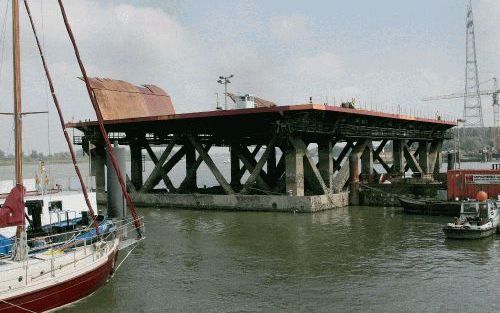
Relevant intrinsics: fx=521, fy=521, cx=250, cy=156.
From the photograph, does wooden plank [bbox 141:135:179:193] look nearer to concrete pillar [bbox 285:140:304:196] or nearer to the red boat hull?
concrete pillar [bbox 285:140:304:196]

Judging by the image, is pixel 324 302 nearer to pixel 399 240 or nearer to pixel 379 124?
pixel 399 240

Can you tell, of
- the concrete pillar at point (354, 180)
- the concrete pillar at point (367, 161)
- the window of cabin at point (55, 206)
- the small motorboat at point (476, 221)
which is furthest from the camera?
the concrete pillar at point (367, 161)

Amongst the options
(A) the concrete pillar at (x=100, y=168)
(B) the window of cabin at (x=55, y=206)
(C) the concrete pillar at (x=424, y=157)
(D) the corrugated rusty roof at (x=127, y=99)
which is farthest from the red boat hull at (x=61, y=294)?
(C) the concrete pillar at (x=424, y=157)

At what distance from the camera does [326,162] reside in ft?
151

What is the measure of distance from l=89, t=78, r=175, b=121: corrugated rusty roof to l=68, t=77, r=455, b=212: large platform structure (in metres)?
4.53

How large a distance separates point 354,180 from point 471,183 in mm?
11573

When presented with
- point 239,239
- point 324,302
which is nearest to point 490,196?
point 239,239

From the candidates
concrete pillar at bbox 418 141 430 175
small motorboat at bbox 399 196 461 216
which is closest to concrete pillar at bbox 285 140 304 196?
small motorboat at bbox 399 196 461 216

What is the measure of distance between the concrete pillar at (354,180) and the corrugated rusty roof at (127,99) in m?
26.6

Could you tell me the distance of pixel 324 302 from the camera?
18.2 m

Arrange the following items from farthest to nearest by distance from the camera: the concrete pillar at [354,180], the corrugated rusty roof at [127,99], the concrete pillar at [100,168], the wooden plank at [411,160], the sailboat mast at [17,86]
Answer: the wooden plank at [411,160] → the corrugated rusty roof at [127,99] → the concrete pillar at [100,168] → the concrete pillar at [354,180] → the sailboat mast at [17,86]

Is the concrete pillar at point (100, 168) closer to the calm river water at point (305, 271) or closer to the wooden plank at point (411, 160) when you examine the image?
the calm river water at point (305, 271)

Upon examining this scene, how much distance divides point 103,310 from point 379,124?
1554 inches

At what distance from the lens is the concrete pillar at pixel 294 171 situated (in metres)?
42.1
